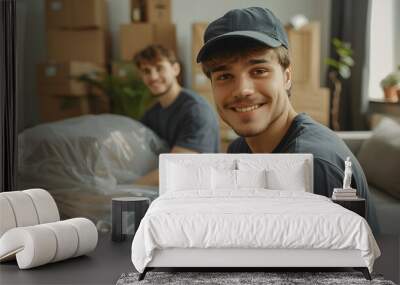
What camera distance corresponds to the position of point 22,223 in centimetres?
546

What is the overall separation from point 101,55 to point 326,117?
7.20 feet

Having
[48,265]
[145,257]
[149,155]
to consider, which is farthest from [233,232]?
[149,155]

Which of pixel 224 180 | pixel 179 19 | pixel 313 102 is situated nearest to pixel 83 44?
pixel 179 19

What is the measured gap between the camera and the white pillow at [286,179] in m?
6.10

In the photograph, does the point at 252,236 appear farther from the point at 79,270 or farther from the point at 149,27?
the point at 149,27

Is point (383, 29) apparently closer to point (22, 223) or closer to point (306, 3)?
point (306, 3)

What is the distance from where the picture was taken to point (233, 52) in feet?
21.4

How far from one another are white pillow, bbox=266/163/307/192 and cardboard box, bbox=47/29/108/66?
1.96 meters

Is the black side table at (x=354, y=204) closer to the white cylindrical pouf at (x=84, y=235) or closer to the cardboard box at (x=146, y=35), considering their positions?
the white cylindrical pouf at (x=84, y=235)

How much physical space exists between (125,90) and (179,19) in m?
0.84

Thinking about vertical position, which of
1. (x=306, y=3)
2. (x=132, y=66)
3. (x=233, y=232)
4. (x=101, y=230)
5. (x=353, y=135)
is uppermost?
(x=306, y=3)

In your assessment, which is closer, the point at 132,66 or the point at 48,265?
the point at 48,265

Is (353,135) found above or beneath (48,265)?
above

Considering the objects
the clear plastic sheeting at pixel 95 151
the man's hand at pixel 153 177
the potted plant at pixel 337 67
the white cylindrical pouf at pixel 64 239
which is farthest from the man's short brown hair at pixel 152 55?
the white cylindrical pouf at pixel 64 239
